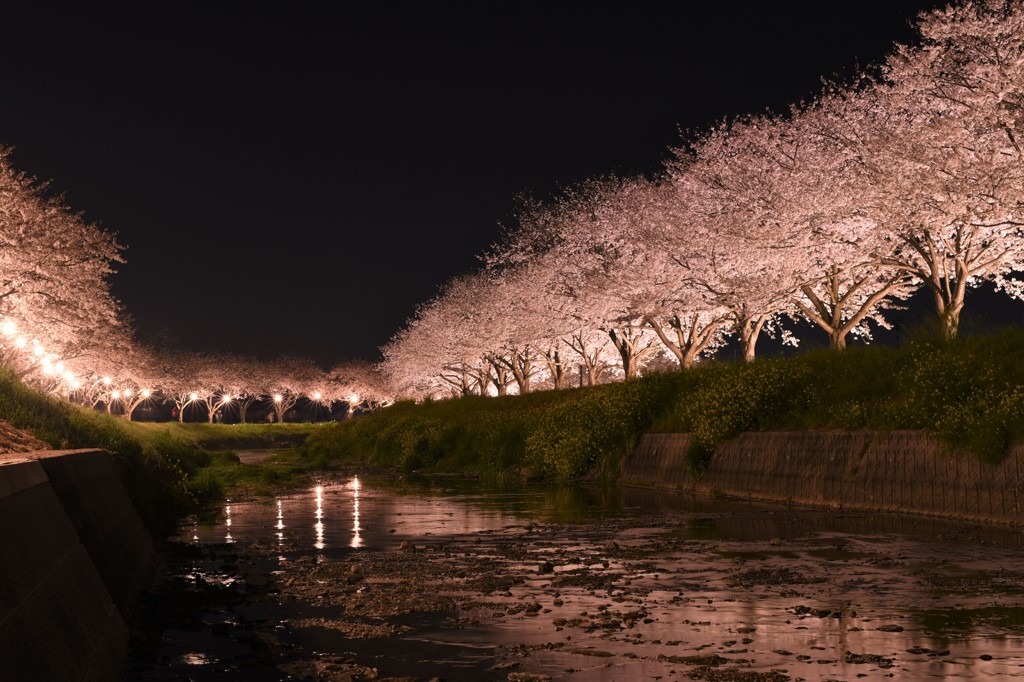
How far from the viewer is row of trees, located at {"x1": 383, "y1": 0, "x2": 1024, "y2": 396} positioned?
35000 mm

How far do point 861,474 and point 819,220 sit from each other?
25222mm

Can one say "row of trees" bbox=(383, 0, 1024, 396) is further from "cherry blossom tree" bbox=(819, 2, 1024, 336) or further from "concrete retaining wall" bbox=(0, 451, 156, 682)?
"concrete retaining wall" bbox=(0, 451, 156, 682)

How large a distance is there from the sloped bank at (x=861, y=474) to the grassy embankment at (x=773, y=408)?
33 cm

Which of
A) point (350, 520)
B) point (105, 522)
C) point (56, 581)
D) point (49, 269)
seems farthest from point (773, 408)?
point (49, 269)

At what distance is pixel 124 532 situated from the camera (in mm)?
11156

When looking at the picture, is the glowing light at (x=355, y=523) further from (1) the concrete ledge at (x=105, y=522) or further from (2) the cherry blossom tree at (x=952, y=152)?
(2) the cherry blossom tree at (x=952, y=152)

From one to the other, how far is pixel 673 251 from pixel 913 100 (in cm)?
1596

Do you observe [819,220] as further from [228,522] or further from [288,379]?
[288,379]

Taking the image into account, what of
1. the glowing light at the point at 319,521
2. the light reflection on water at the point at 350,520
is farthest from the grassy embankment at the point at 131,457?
the glowing light at the point at 319,521

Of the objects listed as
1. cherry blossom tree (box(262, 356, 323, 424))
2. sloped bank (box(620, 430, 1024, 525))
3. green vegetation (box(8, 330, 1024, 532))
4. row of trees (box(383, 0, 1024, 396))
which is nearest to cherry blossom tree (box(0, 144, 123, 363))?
green vegetation (box(8, 330, 1024, 532))

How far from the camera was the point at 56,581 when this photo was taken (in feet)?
19.6

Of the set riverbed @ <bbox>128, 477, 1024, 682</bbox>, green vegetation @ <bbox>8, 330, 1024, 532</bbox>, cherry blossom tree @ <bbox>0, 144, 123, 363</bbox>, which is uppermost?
cherry blossom tree @ <bbox>0, 144, 123, 363</bbox>

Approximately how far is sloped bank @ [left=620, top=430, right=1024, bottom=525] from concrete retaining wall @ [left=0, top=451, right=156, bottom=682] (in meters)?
12.9

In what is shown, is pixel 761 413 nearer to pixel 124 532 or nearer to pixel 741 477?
pixel 741 477
